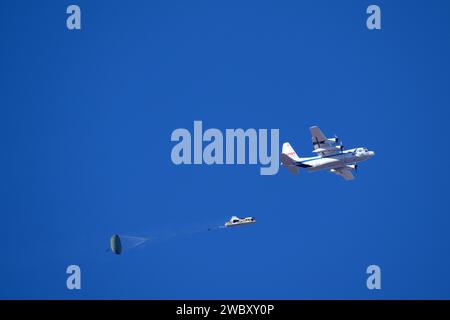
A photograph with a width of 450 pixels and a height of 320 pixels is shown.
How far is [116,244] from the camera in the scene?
113 m

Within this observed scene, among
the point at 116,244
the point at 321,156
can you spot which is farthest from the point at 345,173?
the point at 116,244

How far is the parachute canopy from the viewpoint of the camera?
113000 millimetres

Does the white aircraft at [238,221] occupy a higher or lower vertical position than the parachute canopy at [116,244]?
higher

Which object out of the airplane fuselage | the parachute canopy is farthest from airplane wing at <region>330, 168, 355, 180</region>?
the parachute canopy

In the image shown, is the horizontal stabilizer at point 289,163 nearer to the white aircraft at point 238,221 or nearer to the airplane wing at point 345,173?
the white aircraft at point 238,221

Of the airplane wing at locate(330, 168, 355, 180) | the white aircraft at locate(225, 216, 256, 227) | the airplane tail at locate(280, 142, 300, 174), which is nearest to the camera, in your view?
the white aircraft at locate(225, 216, 256, 227)

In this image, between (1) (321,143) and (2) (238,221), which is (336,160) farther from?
(2) (238,221)

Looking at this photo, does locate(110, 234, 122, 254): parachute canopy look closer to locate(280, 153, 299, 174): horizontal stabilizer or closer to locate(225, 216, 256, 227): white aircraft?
locate(225, 216, 256, 227): white aircraft

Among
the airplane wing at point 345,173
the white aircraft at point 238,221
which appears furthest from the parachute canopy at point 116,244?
the airplane wing at point 345,173

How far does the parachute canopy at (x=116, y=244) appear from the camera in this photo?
11300 centimetres
